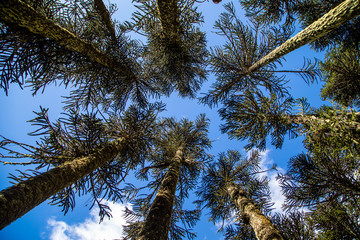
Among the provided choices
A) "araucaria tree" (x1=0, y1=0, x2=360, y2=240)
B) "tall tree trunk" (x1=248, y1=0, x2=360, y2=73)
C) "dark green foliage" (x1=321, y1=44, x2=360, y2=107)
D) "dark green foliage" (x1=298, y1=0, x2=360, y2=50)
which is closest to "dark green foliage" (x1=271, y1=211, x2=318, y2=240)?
"araucaria tree" (x1=0, y1=0, x2=360, y2=240)

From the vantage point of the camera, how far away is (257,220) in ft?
11.5

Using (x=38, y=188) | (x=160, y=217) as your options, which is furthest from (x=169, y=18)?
(x=160, y=217)

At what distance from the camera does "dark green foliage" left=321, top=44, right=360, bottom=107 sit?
490 cm

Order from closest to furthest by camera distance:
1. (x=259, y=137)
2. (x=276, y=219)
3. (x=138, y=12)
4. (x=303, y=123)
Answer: (x=138, y=12) < (x=303, y=123) < (x=276, y=219) < (x=259, y=137)

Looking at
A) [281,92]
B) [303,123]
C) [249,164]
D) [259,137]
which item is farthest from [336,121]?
[249,164]

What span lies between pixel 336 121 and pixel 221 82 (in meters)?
3.52

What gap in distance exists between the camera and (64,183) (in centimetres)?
224

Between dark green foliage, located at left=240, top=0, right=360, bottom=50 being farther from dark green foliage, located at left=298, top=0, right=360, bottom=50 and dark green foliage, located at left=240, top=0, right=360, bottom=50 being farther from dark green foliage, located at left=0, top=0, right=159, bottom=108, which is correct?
dark green foliage, located at left=0, top=0, right=159, bottom=108

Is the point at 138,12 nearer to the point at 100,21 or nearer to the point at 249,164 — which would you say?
the point at 100,21

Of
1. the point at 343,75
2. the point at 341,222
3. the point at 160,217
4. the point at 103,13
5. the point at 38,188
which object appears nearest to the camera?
the point at 38,188

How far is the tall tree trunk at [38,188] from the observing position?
4.81 feet

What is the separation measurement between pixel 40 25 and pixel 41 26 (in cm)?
2

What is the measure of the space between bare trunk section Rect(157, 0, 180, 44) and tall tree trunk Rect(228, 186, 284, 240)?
189 inches

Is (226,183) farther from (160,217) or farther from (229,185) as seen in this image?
(160,217)
